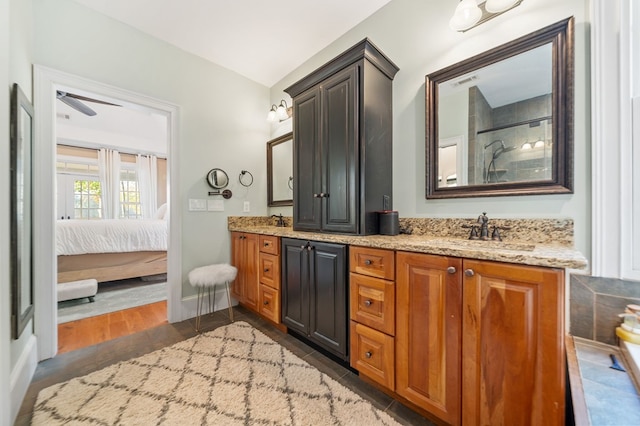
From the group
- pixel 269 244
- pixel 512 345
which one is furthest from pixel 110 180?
pixel 512 345

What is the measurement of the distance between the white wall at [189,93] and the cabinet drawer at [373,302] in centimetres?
184

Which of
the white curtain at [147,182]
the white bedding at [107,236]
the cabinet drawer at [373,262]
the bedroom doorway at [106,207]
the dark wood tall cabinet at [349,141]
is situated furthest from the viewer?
the white curtain at [147,182]

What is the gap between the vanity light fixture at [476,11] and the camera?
1.35 meters

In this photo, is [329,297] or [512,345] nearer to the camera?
[512,345]

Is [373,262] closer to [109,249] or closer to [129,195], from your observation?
[109,249]

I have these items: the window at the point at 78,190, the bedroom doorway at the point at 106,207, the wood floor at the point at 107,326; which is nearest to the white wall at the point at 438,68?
the bedroom doorway at the point at 106,207

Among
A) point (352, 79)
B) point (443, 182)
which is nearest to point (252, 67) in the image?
point (352, 79)

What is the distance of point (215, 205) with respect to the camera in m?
2.64

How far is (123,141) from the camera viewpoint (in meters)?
5.51

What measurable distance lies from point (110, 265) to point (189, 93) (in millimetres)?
2649

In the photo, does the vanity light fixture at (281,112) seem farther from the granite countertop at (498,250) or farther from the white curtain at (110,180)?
the white curtain at (110,180)

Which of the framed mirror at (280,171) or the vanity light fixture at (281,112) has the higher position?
the vanity light fixture at (281,112)

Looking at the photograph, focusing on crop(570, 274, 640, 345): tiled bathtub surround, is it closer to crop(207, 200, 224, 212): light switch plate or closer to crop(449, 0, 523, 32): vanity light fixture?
crop(449, 0, 523, 32): vanity light fixture

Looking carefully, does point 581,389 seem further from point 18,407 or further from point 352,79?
point 18,407
